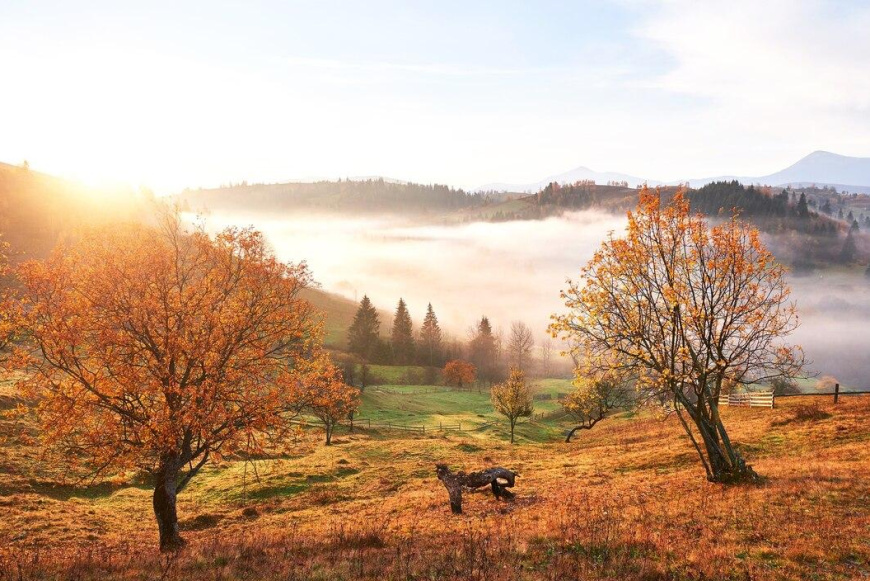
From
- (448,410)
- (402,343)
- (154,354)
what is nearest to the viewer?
(154,354)

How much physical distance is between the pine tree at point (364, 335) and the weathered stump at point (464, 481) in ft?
426

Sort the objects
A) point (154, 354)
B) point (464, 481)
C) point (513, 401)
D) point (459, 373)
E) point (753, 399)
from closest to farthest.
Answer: point (154, 354) < point (464, 481) < point (753, 399) < point (513, 401) < point (459, 373)

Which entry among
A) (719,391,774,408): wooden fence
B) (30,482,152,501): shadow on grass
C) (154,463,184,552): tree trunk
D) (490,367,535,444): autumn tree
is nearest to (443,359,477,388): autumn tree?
(490,367,535,444): autumn tree

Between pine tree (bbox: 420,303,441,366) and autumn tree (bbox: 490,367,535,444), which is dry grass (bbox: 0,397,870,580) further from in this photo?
pine tree (bbox: 420,303,441,366)

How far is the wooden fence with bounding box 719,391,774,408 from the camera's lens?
179ft

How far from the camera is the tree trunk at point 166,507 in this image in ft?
67.6

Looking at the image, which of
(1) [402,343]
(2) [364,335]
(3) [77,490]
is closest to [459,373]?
(1) [402,343]

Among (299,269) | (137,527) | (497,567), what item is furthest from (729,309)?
(137,527)

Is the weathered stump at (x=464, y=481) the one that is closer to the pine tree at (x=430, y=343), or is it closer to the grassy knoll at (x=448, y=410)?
the grassy knoll at (x=448, y=410)

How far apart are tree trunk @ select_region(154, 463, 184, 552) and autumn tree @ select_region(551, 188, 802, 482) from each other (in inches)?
723

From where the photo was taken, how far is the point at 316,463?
47.5 meters

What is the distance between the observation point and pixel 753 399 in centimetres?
5678

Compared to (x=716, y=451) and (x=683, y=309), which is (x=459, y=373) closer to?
(x=716, y=451)

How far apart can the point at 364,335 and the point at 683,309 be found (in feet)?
451
